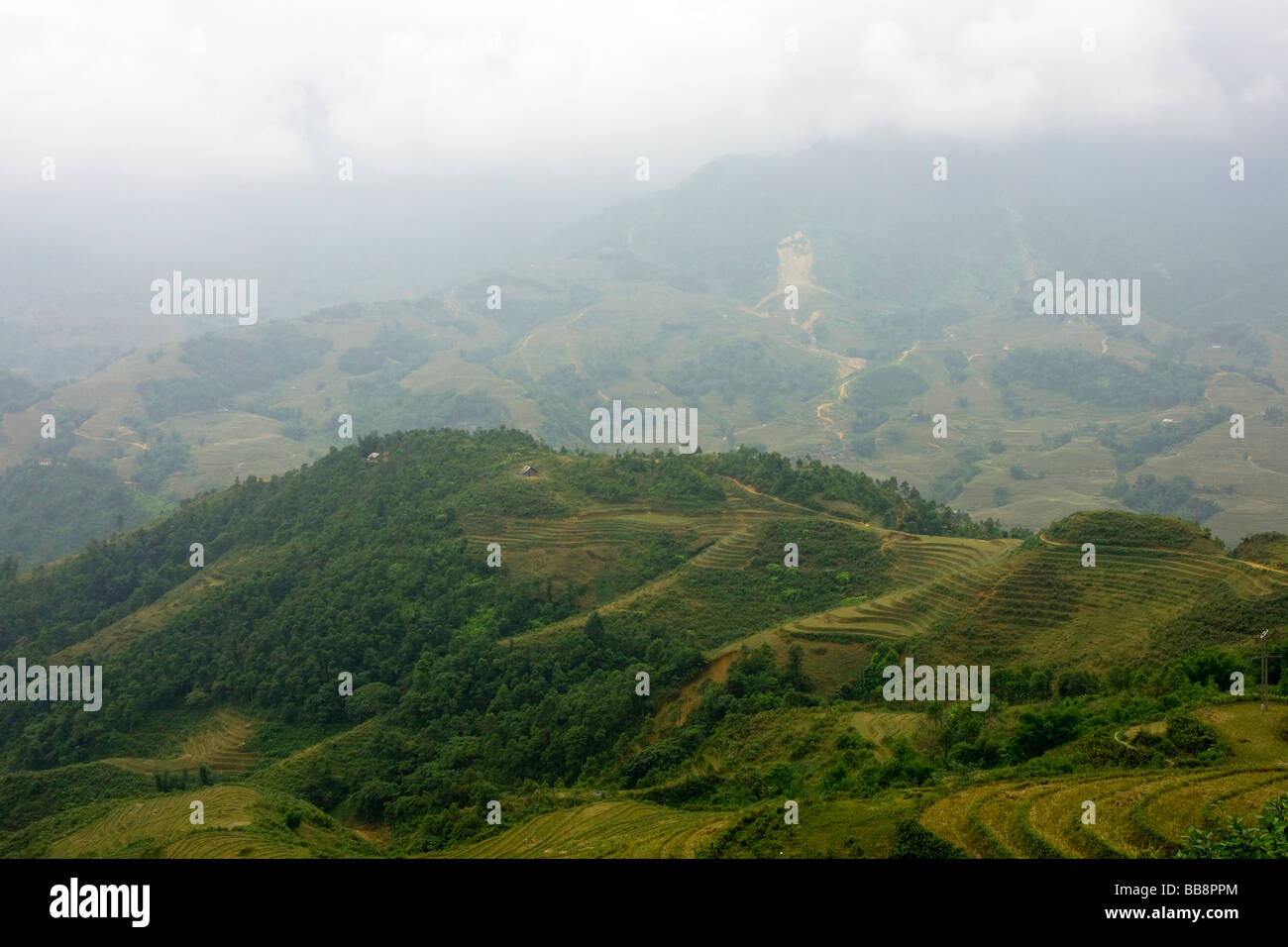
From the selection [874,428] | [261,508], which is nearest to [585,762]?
[261,508]

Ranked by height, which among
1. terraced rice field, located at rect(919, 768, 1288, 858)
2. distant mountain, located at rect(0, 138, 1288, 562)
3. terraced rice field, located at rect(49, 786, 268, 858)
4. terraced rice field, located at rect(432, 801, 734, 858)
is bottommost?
terraced rice field, located at rect(49, 786, 268, 858)

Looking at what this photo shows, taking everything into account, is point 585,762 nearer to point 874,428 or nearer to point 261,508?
point 261,508

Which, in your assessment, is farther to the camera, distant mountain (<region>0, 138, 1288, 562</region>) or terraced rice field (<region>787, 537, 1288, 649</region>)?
distant mountain (<region>0, 138, 1288, 562</region>)

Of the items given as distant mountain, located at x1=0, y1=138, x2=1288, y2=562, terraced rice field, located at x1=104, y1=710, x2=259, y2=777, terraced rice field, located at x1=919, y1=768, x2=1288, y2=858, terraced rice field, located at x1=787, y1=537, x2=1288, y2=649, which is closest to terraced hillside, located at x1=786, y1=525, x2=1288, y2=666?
terraced rice field, located at x1=787, y1=537, x2=1288, y2=649

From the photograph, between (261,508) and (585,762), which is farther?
(261,508)

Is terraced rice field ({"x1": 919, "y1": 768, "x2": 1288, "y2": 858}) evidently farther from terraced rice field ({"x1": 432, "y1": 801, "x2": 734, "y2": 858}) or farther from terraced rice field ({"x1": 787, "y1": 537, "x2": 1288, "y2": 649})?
terraced rice field ({"x1": 787, "y1": 537, "x2": 1288, "y2": 649})

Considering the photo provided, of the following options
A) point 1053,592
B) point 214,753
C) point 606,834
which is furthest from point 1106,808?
point 214,753
